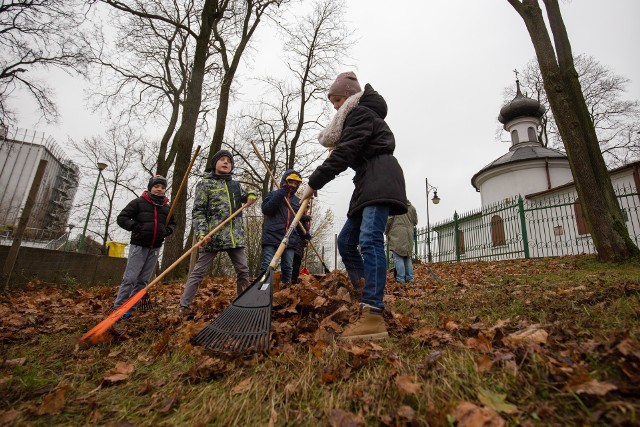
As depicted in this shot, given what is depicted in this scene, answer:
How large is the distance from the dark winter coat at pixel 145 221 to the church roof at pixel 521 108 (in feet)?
83.9

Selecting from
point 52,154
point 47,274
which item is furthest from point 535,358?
point 52,154

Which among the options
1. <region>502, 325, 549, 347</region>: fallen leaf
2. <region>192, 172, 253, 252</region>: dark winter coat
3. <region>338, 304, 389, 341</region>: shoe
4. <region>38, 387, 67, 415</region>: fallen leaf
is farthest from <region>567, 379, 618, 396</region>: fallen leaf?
<region>192, 172, 253, 252</region>: dark winter coat

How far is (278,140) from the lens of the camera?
19.7m

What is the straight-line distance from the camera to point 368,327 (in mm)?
2555

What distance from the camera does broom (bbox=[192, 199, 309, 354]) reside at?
2.38 meters

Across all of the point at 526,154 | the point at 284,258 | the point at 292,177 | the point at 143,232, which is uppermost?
the point at 526,154

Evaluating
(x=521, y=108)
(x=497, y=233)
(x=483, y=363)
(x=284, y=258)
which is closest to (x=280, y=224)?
(x=284, y=258)

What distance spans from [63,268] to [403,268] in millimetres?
8090

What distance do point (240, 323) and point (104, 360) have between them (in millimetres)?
1096


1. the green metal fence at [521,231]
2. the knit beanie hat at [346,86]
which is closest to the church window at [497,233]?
the green metal fence at [521,231]

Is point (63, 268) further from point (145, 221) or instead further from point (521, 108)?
point (521, 108)

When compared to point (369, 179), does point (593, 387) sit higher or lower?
lower

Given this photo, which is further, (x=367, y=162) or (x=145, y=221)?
(x=145, y=221)

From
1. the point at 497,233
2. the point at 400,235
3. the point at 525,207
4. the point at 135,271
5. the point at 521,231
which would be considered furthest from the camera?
the point at 525,207
